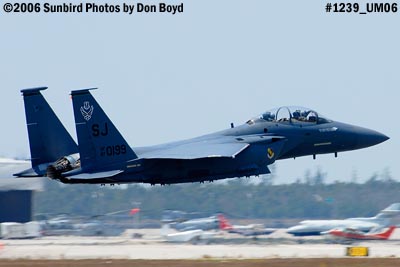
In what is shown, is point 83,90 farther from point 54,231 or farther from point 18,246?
point 54,231

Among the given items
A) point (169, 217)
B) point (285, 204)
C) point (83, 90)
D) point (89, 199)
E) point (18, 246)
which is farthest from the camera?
point (285, 204)

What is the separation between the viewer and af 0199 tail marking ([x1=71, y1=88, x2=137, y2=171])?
4391 cm

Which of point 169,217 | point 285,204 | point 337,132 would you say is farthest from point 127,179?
point 285,204

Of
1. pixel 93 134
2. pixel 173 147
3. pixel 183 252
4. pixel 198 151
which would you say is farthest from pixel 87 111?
pixel 183 252

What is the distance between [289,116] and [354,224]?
92.6 ft

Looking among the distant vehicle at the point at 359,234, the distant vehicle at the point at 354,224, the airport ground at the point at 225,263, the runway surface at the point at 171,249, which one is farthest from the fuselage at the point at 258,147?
the distant vehicle at the point at 354,224

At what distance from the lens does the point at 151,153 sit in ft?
149

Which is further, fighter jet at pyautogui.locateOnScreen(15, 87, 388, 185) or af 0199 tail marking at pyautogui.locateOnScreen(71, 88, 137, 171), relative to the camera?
fighter jet at pyautogui.locateOnScreen(15, 87, 388, 185)

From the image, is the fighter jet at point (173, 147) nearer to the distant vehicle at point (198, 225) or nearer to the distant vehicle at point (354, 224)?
the distant vehicle at point (354, 224)

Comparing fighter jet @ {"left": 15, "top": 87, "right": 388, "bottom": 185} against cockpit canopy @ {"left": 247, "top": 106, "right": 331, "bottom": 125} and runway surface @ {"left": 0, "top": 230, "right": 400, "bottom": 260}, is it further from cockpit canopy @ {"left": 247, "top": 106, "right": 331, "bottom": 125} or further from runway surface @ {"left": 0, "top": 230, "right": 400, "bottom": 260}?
runway surface @ {"left": 0, "top": 230, "right": 400, "bottom": 260}

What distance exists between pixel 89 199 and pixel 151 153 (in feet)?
204

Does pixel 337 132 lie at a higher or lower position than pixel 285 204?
higher

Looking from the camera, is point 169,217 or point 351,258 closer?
point 351,258

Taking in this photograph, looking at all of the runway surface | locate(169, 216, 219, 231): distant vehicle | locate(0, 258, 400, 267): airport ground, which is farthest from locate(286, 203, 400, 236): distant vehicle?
locate(0, 258, 400, 267): airport ground
